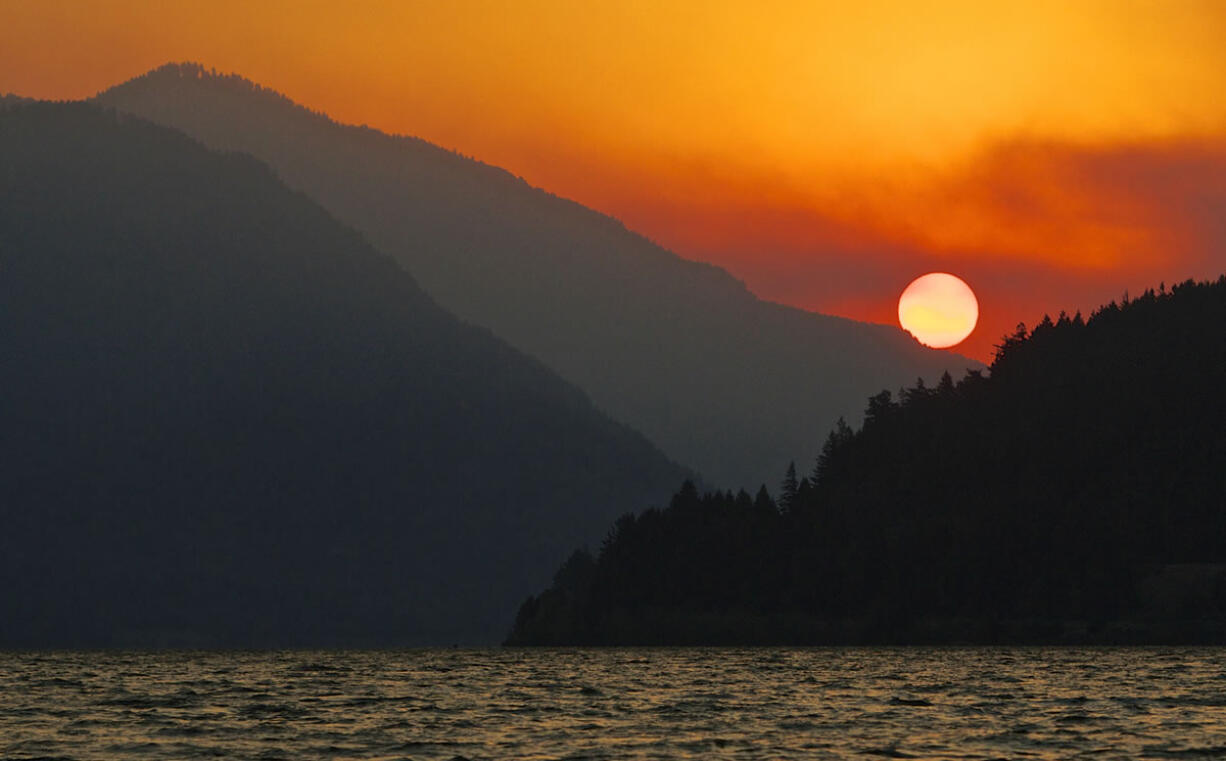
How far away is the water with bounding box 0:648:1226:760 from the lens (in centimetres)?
6356

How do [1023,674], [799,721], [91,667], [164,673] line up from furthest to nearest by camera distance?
[91,667], [164,673], [1023,674], [799,721]

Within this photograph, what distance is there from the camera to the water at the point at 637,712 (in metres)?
63.6

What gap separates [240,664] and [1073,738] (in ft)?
368

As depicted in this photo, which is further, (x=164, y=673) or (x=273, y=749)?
(x=164, y=673)

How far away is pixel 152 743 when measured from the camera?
66188 millimetres

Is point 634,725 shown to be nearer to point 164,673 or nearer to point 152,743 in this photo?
point 152,743

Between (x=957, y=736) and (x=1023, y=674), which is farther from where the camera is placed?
(x=1023, y=674)

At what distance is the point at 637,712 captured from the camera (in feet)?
269

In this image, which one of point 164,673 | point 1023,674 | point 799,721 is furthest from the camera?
point 164,673

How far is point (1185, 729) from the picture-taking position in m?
69.9

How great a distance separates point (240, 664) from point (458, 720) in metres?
91.6

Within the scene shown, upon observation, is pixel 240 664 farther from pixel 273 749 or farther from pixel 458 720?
pixel 273 749

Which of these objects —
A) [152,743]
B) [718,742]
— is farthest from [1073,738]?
[152,743]

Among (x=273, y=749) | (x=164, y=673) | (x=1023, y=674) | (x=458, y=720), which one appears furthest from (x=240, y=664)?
(x=273, y=749)
